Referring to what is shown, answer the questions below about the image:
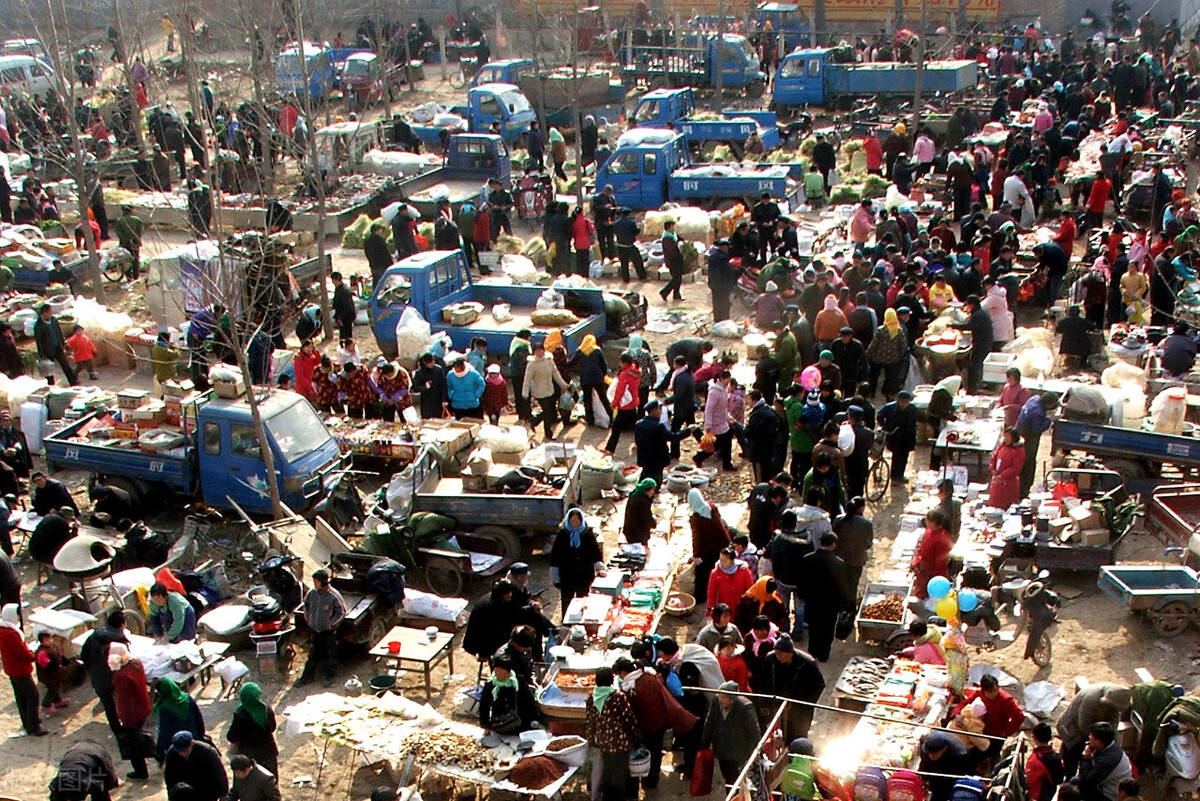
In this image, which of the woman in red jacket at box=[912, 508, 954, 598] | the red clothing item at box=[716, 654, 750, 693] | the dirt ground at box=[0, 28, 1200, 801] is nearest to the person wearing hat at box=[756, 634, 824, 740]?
the red clothing item at box=[716, 654, 750, 693]

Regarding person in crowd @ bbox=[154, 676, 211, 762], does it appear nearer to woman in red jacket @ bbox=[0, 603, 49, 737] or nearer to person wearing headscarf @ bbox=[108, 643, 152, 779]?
person wearing headscarf @ bbox=[108, 643, 152, 779]

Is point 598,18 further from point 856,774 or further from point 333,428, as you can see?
point 856,774

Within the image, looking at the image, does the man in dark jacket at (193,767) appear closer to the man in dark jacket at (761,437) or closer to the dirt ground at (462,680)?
the dirt ground at (462,680)

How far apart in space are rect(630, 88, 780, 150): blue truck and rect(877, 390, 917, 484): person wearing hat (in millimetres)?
14565

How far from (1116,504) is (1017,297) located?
6.89 m

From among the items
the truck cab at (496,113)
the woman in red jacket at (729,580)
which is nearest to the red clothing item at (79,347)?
the woman in red jacket at (729,580)

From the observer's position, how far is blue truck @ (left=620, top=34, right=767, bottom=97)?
37.1 metres

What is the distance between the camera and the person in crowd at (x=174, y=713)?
1084cm

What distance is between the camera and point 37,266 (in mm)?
23891

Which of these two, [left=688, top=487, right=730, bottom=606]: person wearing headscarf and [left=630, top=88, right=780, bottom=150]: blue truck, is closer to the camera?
[left=688, top=487, right=730, bottom=606]: person wearing headscarf

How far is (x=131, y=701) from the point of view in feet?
37.2

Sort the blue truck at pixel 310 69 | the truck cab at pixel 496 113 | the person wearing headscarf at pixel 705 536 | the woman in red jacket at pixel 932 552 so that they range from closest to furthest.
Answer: the woman in red jacket at pixel 932 552 → the person wearing headscarf at pixel 705 536 → the truck cab at pixel 496 113 → the blue truck at pixel 310 69

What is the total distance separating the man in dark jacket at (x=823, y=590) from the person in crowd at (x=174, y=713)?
5249 millimetres

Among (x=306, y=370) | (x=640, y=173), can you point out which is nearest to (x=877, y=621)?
(x=306, y=370)
